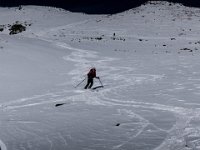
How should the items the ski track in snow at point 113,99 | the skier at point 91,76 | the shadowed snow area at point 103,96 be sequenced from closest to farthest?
the shadowed snow area at point 103,96 → the ski track in snow at point 113,99 → the skier at point 91,76

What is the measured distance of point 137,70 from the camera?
2966 centimetres

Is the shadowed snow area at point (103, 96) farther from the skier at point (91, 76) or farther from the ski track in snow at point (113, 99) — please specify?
the skier at point (91, 76)

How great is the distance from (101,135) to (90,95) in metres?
8.10

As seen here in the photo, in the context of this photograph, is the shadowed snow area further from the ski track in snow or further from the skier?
→ the skier

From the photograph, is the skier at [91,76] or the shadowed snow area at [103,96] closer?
the shadowed snow area at [103,96]

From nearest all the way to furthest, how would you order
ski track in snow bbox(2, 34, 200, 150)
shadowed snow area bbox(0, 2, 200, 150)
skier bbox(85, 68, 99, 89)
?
shadowed snow area bbox(0, 2, 200, 150) → ski track in snow bbox(2, 34, 200, 150) → skier bbox(85, 68, 99, 89)

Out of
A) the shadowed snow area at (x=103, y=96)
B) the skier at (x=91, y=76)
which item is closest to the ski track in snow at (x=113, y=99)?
the shadowed snow area at (x=103, y=96)

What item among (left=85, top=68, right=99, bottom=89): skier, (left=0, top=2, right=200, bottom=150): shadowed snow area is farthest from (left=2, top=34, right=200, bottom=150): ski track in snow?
A: (left=85, top=68, right=99, bottom=89): skier

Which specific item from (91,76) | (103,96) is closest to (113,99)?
(103,96)

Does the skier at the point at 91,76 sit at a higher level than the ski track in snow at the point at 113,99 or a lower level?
higher

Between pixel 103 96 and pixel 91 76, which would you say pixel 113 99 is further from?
pixel 91 76

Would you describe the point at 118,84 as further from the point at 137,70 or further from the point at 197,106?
the point at 197,106

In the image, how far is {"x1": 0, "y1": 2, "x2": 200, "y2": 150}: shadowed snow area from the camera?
508 inches

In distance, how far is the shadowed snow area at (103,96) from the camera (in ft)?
42.3
